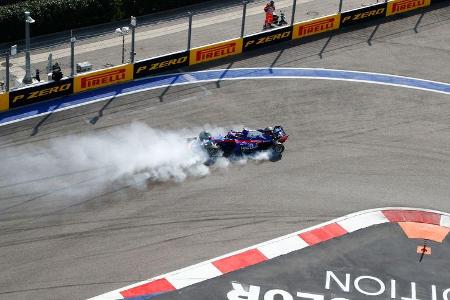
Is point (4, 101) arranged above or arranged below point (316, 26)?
below

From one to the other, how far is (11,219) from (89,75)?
1118cm

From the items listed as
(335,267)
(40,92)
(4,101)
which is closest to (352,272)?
(335,267)

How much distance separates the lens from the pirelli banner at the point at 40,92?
→ 39.3 meters

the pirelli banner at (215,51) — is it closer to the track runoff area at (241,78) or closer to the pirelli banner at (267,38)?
the pirelli banner at (267,38)

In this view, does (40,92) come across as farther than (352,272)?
Yes

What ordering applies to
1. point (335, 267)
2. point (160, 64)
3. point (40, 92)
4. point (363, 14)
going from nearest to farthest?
point (335, 267)
point (40, 92)
point (160, 64)
point (363, 14)

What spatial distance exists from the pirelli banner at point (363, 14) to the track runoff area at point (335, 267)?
60.5ft

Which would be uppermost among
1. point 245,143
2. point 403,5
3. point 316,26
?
point 403,5

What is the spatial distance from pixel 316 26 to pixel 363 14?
351 cm

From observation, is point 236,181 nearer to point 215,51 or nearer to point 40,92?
point 40,92

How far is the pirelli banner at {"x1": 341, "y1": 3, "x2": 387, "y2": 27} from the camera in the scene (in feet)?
162

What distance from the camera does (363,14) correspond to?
50000 millimetres

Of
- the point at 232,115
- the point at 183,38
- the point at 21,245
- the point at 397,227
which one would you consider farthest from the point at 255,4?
the point at 21,245

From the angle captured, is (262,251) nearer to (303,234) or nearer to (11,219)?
(303,234)
